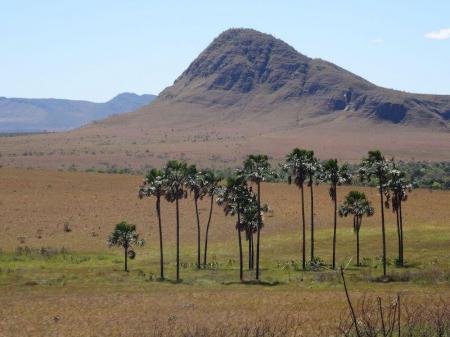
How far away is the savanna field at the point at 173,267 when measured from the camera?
4466 centimetres

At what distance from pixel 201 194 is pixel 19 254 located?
1021 inches

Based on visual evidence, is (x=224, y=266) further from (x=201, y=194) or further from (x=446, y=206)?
(x=446, y=206)

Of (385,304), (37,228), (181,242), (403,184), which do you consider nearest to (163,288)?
(385,304)

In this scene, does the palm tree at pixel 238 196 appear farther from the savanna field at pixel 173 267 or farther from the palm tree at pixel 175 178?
the savanna field at pixel 173 267

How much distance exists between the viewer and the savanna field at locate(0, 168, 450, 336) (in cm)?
4466

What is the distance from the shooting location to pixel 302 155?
7150cm

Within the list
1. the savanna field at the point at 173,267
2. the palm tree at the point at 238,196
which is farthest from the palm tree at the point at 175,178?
the savanna field at the point at 173,267

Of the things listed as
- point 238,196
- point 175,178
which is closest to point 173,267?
point 175,178

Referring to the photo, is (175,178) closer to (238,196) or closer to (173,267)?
(238,196)

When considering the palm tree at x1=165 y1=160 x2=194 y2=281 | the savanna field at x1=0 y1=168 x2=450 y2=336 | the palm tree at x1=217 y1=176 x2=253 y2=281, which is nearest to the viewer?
the savanna field at x1=0 y1=168 x2=450 y2=336

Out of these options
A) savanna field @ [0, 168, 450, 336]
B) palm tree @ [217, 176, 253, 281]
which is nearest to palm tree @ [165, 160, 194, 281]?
palm tree @ [217, 176, 253, 281]

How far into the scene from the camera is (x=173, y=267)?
77.3 meters

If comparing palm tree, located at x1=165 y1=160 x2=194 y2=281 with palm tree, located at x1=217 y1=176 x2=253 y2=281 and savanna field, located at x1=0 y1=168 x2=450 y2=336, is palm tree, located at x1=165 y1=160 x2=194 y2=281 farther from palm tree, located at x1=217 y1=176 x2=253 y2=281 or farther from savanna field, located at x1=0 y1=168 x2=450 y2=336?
savanna field, located at x1=0 y1=168 x2=450 y2=336

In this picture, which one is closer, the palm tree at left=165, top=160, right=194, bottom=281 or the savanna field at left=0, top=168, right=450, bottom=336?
the savanna field at left=0, top=168, right=450, bottom=336
